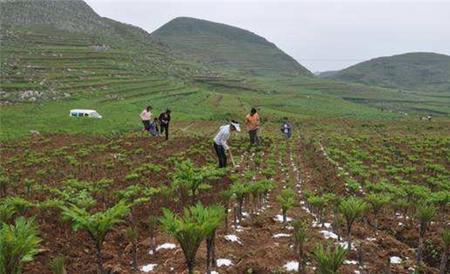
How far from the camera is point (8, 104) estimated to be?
47.3 metres

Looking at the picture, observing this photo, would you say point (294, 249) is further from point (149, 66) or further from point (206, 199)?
point (149, 66)

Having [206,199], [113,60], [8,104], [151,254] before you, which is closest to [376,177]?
[206,199]

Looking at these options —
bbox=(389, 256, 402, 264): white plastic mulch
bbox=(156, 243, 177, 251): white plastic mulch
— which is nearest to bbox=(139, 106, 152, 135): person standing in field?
bbox=(156, 243, 177, 251): white plastic mulch

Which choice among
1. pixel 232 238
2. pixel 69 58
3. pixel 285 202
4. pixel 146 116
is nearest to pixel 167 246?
pixel 232 238

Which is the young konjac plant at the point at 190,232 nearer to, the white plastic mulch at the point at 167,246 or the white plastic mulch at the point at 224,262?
the white plastic mulch at the point at 224,262

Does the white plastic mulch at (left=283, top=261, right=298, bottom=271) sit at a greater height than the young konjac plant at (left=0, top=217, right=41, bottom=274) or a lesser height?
lesser

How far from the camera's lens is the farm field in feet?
25.9

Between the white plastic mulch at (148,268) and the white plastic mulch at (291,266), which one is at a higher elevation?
the white plastic mulch at (291,266)

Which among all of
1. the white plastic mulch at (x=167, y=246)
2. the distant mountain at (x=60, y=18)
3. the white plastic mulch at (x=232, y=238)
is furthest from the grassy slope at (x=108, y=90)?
the white plastic mulch at (x=232, y=238)

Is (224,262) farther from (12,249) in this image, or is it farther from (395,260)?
(12,249)

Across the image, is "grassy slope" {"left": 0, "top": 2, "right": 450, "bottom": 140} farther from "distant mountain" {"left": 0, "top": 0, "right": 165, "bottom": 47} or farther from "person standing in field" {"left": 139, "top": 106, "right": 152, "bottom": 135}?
"person standing in field" {"left": 139, "top": 106, "right": 152, "bottom": 135}

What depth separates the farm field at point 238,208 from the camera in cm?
790

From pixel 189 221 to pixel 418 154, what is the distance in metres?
19.0

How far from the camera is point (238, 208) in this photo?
10.5 m
